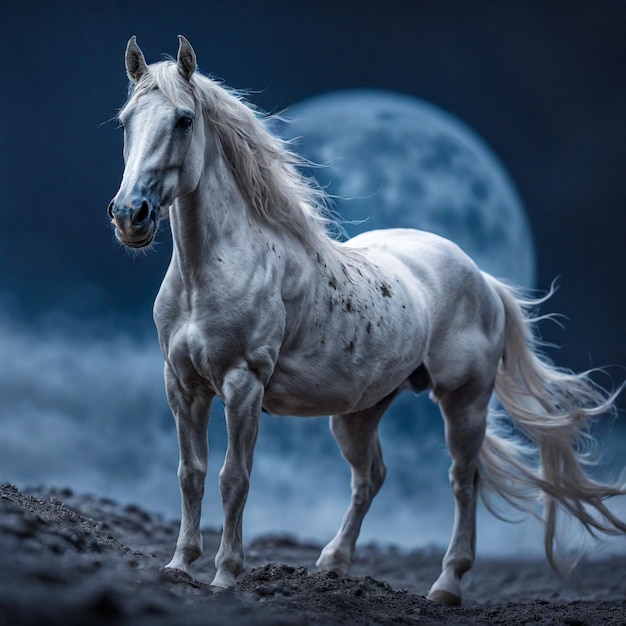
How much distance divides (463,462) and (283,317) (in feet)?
6.15

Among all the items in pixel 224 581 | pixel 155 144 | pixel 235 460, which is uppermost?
pixel 155 144

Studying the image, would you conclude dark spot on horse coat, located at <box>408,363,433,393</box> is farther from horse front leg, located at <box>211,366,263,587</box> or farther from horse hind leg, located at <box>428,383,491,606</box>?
horse front leg, located at <box>211,366,263,587</box>

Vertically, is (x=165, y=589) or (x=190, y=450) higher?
(x=190, y=450)

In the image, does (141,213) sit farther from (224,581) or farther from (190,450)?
(224,581)

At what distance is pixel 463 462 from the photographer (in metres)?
4.98

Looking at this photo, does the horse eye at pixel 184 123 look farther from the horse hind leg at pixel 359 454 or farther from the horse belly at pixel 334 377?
the horse hind leg at pixel 359 454

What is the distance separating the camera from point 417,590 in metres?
6.05

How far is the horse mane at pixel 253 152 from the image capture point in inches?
138

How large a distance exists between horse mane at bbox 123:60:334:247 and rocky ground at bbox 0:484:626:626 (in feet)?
5.09

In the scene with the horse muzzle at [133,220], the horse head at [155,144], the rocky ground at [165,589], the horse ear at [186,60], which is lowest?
the rocky ground at [165,589]

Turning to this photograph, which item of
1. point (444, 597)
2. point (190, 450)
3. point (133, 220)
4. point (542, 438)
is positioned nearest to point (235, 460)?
point (190, 450)

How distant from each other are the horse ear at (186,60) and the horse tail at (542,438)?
2551 millimetres

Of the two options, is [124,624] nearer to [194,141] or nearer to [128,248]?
[128,248]

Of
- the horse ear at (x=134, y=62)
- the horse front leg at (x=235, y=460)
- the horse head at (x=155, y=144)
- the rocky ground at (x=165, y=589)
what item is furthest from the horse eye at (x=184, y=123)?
the rocky ground at (x=165, y=589)
